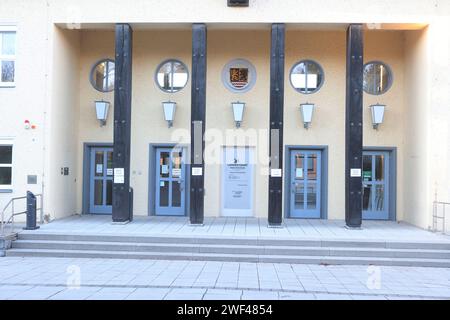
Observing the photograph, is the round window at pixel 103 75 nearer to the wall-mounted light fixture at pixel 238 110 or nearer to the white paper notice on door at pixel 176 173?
the white paper notice on door at pixel 176 173

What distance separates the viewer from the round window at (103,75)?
540 inches

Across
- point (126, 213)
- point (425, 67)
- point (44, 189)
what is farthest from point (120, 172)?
point (425, 67)

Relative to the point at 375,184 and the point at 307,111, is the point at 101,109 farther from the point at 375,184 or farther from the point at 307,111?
the point at 375,184

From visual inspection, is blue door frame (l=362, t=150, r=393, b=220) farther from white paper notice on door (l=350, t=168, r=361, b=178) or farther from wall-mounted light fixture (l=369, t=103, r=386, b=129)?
white paper notice on door (l=350, t=168, r=361, b=178)

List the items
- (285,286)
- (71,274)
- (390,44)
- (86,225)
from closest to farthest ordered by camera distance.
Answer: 1. (285,286)
2. (71,274)
3. (86,225)
4. (390,44)

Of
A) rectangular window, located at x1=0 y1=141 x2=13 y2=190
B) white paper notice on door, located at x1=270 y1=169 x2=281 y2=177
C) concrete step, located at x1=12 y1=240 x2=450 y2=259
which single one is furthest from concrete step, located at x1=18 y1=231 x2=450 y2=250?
rectangular window, located at x1=0 y1=141 x2=13 y2=190

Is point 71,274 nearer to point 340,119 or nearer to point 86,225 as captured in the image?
point 86,225

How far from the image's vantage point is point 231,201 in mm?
13445

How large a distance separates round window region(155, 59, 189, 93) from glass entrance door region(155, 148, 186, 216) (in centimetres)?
185

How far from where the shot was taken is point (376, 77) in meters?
13.4

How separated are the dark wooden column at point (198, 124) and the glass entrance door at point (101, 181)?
Answer: 3575mm

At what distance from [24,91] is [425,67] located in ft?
33.7

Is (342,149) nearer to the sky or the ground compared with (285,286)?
nearer to the sky

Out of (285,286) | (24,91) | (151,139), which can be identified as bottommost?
(285,286)
